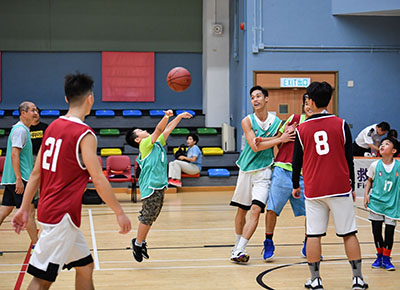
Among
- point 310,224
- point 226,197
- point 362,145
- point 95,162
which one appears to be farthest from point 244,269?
point 362,145

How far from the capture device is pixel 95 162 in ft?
9.78

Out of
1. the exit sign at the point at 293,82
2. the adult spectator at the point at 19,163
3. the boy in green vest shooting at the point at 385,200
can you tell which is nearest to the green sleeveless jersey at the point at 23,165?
the adult spectator at the point at 19,163

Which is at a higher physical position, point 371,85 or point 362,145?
point 371,85

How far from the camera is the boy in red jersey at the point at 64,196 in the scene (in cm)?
296

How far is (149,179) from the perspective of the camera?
5219 mm

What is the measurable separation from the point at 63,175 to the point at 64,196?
0.39ft

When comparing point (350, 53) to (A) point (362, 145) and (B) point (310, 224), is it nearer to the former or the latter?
(A) point (362, 145)

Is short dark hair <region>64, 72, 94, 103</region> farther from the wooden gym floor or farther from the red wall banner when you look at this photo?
the red wall banner

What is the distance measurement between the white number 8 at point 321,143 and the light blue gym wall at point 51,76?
11894 millimetres

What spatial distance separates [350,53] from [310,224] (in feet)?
32.0

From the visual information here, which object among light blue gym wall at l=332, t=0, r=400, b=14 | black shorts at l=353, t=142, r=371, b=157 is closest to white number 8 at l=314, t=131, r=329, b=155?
black shorts at l=353, t=142, r=371, b=157

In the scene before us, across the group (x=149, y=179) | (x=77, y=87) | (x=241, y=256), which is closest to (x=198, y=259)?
(x=241, y=256)

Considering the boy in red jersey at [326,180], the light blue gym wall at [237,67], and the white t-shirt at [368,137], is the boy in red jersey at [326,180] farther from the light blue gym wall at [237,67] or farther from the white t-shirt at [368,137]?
the light blue gym wall at [237,67]

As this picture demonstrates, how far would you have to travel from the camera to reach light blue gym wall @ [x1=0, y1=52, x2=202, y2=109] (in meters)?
15.3
